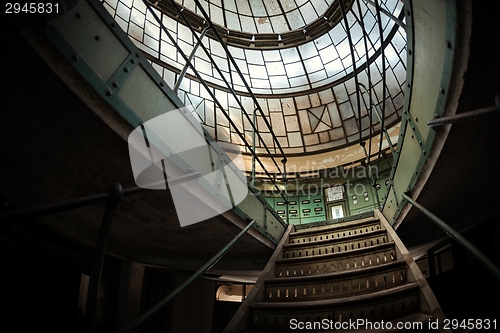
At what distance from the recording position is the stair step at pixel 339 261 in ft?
9.25

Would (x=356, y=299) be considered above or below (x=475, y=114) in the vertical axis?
below

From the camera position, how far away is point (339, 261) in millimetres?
2896

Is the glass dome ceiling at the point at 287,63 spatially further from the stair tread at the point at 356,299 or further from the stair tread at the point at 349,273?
the stair tread at the point at 356,299

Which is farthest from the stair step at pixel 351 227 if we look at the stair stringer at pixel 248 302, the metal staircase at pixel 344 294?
the stair stringer at pixel 248 302

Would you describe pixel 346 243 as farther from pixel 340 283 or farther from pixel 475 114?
pixel 475 114

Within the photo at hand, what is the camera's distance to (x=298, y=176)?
10.3m

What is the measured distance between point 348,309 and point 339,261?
87 centimetres

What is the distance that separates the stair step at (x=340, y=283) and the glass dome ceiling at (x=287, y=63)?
743 cm

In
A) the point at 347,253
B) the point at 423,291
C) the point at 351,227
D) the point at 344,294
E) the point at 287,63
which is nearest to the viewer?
the point at 423,291

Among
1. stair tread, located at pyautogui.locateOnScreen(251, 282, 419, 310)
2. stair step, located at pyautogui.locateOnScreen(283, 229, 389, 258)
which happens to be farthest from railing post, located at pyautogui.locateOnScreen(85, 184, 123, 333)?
stair step, located at pyautogui.locateOnScreen(283, 229, 389, 258)

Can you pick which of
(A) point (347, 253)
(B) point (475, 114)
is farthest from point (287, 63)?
(B) point (475, 114)

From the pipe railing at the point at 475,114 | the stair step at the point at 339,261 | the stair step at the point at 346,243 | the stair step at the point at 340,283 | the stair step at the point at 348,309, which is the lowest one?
the stair step at the point at 348,309

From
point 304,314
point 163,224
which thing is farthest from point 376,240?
point 163,224

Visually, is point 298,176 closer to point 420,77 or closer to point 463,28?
point 420,77
